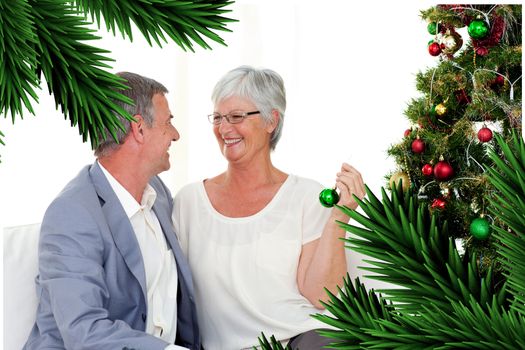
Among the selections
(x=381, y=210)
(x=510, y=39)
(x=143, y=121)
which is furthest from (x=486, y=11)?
(x=381, y=210)

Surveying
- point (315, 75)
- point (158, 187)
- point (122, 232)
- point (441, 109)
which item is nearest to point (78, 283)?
point (122, 232)

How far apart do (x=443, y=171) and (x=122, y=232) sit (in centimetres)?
90

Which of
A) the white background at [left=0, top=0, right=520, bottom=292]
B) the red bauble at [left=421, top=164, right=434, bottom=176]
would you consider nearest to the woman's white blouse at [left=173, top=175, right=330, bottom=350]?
the red bauble at [left=421, top=164, right=434, bottom=176]

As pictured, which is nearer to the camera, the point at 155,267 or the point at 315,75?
the point at 155,267

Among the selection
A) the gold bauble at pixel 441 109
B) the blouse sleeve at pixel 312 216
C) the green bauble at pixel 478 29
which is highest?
the green bauble at pixel 478 29

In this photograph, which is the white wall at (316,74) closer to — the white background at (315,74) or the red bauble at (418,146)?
the white background at (315,74)

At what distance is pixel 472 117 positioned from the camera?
201cm

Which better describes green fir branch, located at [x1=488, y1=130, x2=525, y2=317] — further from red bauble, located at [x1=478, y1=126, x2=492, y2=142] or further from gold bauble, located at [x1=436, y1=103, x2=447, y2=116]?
gold bauble, located at [x1=436, y1=103, x2=447, y2=116]

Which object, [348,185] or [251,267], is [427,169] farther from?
[251,267]

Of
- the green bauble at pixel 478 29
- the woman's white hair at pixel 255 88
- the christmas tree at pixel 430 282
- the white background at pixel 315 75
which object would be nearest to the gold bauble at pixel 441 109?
the green bauble at pixel 478 29

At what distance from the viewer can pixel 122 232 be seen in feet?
6.18

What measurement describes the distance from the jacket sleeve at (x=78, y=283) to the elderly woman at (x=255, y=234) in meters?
0.42

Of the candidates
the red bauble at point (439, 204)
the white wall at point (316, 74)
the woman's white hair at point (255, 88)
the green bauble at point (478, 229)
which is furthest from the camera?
the white wall at point (316, 74)

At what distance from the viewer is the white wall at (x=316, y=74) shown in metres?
3.95
